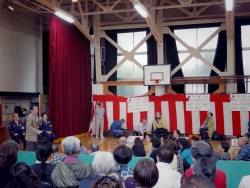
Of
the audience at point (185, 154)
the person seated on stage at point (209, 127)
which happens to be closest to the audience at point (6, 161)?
the audience at point (185, 154)

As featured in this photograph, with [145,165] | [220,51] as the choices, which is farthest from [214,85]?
[145,165]

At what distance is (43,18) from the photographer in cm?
1196

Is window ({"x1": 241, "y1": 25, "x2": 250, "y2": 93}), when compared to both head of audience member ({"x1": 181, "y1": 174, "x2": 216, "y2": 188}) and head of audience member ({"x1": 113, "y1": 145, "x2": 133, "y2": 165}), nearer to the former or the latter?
head of audience member ({"x1": 113, "y1": 145, "x2": 133, "y2": 165})

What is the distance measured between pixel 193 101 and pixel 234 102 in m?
1.44

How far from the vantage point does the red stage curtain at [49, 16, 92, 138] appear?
9.29m

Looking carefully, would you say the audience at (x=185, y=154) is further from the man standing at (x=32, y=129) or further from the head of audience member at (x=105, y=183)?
the man standing at (x=32, y=129)

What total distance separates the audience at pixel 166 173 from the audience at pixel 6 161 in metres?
1.22

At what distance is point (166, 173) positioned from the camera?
2.28 metres

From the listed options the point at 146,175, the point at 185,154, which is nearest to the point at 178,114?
the point at 185,154

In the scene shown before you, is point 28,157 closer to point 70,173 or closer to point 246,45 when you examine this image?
point 70,173

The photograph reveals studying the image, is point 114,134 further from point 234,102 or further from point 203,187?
point 203,187

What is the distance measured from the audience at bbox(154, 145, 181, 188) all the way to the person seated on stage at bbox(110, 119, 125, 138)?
26.3 ft

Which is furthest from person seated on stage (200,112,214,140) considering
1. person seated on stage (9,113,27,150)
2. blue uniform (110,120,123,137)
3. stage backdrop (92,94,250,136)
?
person seated on stage (9,113,27,150)

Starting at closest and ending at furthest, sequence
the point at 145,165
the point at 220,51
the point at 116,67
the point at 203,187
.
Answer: the point at 203,187 → the point at 145,165 → the point at 220,51 → the point at 116,67
